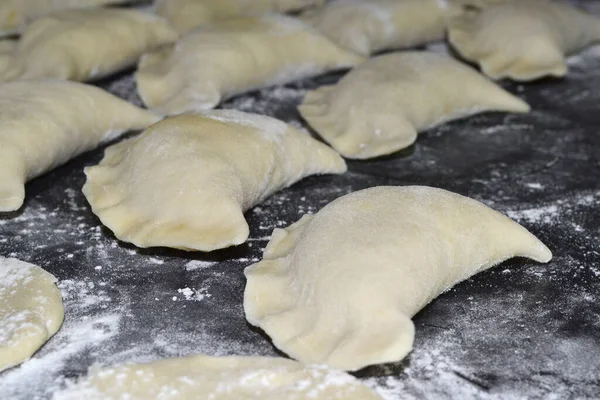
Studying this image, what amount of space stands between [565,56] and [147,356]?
2.16 meters

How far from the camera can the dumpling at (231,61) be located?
272cm

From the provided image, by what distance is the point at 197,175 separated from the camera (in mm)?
2047

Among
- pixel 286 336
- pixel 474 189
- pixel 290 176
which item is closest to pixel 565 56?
pixel 474 189

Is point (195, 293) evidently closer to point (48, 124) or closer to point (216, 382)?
point (216, 382)

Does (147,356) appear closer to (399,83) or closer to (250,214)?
(250,214)

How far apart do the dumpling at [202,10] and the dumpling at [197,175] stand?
982mm

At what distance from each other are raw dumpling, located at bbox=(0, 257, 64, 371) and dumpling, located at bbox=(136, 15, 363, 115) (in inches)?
35.9

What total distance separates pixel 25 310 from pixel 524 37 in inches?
79.1

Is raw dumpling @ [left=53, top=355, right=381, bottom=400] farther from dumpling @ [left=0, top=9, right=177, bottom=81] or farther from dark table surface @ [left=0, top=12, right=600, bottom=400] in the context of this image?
dumpling @ [left=0, top=9, right=177, bottom=81]

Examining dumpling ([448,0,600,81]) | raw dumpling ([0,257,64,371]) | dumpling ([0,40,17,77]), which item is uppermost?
dumpling ([448,0,600,81])

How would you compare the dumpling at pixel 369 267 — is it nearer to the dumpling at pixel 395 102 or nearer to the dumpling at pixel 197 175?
the dumpling at pixel 197 175

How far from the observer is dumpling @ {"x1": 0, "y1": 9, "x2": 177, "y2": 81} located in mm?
2732

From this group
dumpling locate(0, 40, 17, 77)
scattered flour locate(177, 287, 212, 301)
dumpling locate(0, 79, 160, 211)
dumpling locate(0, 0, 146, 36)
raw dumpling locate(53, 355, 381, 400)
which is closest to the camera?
raw dumpling locate(53, 355, 381, 400)

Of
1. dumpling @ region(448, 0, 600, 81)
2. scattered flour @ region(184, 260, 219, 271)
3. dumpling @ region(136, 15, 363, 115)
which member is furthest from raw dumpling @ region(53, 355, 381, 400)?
dumpling @ region(448, 0, 600, 81)
